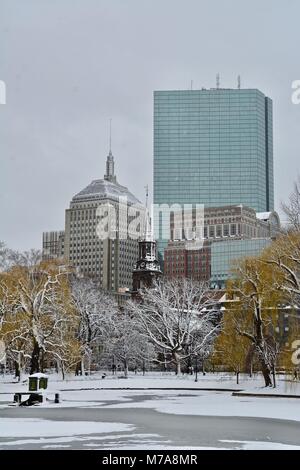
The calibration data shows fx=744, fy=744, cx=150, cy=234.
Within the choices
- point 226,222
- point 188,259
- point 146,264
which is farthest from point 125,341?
point 226,222

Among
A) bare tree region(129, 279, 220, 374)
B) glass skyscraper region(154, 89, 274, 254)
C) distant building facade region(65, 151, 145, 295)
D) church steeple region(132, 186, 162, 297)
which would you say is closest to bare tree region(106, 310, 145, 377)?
bare tree region(129, 279, 220, 374)

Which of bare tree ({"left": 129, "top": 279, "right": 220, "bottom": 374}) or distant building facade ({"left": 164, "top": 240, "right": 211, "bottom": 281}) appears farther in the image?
distant building facade ({"left": 164, "top": 240, "right": 211, "bottom": 281})

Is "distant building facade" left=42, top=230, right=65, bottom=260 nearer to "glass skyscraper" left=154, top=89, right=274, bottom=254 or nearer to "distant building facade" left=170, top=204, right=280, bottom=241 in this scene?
"glass skyscraper" left=154, top=89, right=274, bottom=254

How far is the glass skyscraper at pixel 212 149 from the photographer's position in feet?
355

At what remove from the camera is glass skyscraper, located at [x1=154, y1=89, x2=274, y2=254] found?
10806cm

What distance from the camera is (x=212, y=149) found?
361ft

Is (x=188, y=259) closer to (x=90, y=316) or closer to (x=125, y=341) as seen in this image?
(x=125, y=341)

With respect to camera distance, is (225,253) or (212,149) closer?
(225,253)

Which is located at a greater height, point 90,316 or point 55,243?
point 55,243

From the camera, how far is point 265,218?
111125 mm

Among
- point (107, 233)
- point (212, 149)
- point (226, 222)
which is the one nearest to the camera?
point (107, 233)

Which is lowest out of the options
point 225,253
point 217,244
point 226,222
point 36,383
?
point 36,383
